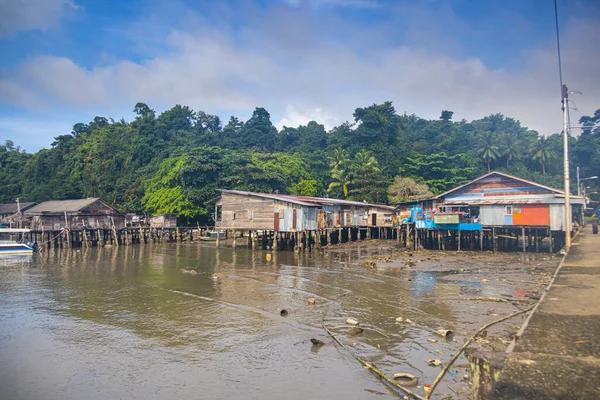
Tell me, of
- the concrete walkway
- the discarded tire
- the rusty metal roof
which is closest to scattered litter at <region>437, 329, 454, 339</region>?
the concrete walkway

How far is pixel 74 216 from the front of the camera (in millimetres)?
42969

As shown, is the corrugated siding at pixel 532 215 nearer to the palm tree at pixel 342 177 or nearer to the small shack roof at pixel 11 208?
the palm tree at pixel 342 177

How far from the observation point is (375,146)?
6300 centimetres

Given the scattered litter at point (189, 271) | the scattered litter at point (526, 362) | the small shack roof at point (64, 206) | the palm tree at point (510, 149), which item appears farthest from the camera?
the palm tree at point (510, 149)

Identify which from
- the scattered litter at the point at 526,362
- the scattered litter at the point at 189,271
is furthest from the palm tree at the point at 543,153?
the scattered litter at the point at 526,362

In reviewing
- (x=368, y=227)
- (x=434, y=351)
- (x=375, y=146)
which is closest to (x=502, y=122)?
(x=375, y=146)

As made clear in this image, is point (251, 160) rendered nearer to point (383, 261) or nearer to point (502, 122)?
point (383, 261)

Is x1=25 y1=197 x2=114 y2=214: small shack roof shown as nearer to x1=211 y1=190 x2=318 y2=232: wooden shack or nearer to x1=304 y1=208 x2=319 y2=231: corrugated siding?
x1=211 y1=190 x2=318 y2=232: wooden shack

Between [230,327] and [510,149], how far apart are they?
5952cm

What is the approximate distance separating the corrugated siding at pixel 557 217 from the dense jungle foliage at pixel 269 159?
68.5 feet

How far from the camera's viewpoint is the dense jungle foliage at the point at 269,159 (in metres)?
50.9

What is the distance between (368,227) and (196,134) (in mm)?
38620

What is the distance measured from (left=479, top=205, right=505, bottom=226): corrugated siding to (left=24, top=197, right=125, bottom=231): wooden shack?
1420 inches

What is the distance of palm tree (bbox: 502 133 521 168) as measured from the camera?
62.0m
